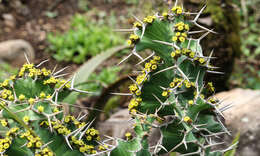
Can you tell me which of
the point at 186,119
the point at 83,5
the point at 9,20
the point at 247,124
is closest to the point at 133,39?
the point at 186,119

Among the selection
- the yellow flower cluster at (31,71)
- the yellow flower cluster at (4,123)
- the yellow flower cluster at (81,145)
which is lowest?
the yellow flower cluster at (81,145)

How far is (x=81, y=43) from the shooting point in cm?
520

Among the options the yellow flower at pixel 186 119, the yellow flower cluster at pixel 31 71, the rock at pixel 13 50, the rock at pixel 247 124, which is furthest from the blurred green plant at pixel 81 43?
the yellow flower at pixel 186 119

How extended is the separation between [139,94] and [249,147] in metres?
1.65

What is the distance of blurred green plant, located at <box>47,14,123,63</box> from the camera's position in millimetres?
5008

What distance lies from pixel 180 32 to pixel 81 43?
4.11 metres

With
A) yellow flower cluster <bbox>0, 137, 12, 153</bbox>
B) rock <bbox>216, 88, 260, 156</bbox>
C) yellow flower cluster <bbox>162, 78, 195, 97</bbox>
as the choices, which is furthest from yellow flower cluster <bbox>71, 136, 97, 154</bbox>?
rock <bbox>216, 88, 260, 156</bbox>

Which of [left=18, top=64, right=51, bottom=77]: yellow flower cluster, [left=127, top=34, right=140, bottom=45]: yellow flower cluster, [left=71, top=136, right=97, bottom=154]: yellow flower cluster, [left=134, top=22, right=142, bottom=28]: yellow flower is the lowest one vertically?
[left=71, top=136, right=97, bottom=154]: yellow flower cluster

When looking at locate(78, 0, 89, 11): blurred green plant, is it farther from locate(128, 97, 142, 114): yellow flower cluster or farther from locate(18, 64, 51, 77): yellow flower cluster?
locate(128, 97, 142, 114): yellow flower cluster

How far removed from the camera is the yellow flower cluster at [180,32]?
47.5 inches

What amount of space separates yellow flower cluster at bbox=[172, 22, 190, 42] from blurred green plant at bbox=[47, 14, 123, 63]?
3814 millimetres

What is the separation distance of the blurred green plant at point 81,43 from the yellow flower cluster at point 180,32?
150 inches

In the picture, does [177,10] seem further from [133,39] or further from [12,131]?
[12,131]

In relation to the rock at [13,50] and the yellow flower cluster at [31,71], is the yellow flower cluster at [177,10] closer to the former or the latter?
the yellow flower cluster at [31,71]
